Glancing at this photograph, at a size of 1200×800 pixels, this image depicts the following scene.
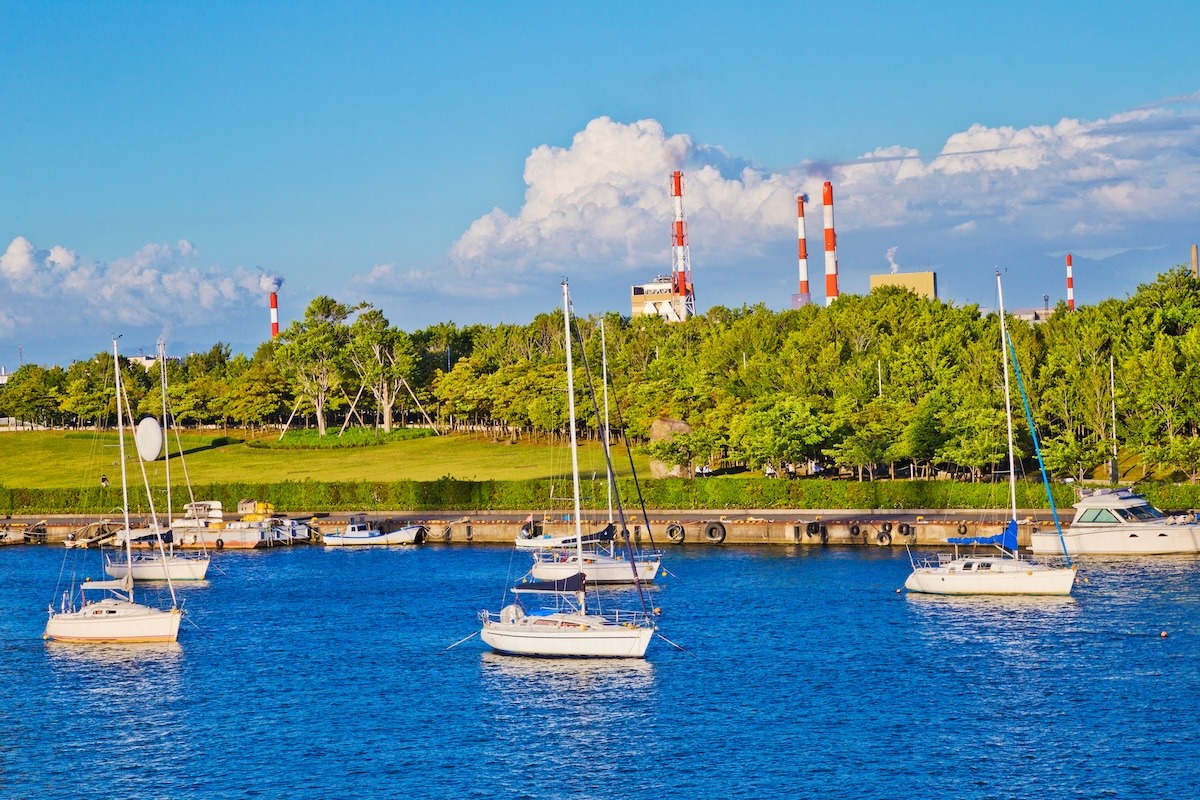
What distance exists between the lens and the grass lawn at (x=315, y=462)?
→ 138 metres

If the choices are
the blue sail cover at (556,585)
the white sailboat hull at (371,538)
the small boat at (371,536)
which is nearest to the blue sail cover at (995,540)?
the blue sail cover at (556,585)

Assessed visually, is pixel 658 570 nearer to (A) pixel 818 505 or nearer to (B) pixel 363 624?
(B) pixel 363 624

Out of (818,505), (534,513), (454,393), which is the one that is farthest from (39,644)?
(454,393)

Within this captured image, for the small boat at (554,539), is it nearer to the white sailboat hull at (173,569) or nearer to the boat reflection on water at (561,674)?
the white sailboat hull at (173,569)

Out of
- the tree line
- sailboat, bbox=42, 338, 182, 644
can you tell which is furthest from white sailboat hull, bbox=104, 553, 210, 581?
the tree line

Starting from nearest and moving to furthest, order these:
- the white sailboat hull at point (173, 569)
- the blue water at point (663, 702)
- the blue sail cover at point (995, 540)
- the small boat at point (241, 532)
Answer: the blue water at point (663, 702), the blue sail cover at point (995, 540), the white sailboat hull at point (173, 569), the small boat at point (241, 532)

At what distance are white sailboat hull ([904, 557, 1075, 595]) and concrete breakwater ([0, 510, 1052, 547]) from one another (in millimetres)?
15657

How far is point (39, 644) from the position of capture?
6931 centimetres

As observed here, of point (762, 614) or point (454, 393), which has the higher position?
point (454, 393)

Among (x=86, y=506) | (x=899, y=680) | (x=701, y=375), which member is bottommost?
Answer: (x=899, y=680)

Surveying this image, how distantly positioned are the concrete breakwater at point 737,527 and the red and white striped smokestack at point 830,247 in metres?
94.4

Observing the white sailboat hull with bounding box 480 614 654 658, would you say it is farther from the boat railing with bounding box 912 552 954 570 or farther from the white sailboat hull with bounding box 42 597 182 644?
the boat railing with bounding box 912 552 954 570

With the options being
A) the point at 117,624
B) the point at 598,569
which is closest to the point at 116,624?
the point at 117,624

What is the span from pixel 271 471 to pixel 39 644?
77843 mm
